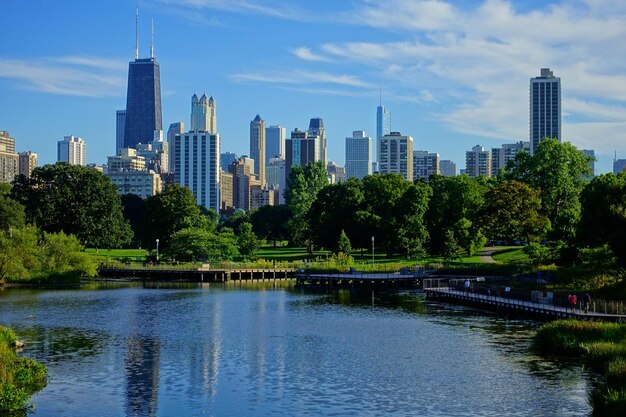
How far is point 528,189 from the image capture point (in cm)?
11019

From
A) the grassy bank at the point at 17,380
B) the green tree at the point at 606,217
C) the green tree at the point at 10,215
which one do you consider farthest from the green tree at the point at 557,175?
the grassy bank at the point at 17,380

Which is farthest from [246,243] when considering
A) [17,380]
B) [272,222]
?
[17,380]

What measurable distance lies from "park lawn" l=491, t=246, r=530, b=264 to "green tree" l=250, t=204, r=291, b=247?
71323 millimetres

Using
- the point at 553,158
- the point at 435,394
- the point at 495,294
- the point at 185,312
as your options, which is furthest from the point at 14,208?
the point at 435,394

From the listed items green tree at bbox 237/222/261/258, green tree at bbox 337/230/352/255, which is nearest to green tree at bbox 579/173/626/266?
green tree at bbox 337/230/352/255

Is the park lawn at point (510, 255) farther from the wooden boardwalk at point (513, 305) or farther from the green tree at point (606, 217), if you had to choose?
the green tree at point (606, 217)

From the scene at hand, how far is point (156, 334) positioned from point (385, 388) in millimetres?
21934

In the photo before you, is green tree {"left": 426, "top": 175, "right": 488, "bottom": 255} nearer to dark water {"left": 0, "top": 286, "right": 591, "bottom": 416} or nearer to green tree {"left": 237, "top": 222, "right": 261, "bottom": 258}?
green tree {"left": 237, "top": 222, "right": 261, "bottom": 258}

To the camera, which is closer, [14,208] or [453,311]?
[453,311]

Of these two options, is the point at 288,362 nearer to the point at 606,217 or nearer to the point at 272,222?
the point at 606,217

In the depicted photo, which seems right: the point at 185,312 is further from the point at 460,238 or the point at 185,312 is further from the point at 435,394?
the point at 460,238

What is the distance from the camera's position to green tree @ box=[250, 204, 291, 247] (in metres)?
182

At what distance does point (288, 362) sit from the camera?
150 ft

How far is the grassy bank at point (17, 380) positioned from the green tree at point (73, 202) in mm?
80486
